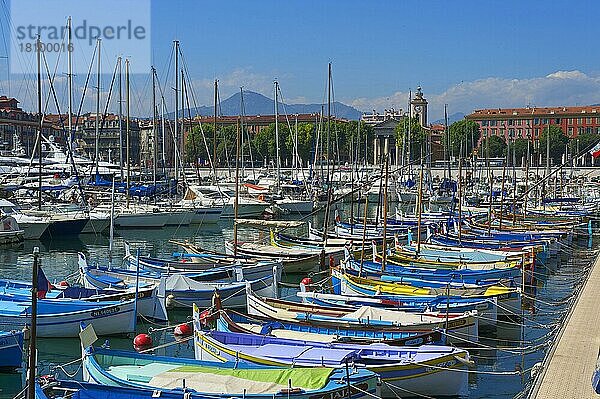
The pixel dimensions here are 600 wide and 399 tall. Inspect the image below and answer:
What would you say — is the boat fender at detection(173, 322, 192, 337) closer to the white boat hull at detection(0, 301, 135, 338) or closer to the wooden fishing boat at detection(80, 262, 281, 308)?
the white boat hull at detection(0, 301, 135, 338)

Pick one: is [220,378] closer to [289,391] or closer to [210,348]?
[289,391]

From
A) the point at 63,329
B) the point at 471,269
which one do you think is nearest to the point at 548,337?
the point at 471,269

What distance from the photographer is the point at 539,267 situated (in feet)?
138

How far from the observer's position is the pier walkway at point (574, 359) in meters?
17.5

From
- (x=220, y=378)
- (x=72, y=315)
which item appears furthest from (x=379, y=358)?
(x=72, y=315)

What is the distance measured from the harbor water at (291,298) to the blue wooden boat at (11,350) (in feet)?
1.20

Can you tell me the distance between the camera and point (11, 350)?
71.1ft

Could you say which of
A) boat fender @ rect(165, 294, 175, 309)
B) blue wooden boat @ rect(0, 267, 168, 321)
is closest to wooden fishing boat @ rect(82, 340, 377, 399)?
blue wooden boat @ rect(0, 267, 168, 321)

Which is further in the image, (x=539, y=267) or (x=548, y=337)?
(x=539, y=267)

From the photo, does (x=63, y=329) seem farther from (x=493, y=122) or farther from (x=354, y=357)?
(x=493, y=122)

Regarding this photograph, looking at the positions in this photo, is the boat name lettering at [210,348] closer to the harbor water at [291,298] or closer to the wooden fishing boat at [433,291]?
the harbor water at [291,298]

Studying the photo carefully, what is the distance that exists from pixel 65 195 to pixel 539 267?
41392 millimetres

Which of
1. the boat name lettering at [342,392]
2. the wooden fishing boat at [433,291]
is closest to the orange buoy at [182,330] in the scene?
the wooden fishing boat at [433,291]

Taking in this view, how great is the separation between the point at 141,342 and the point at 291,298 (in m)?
9.53
